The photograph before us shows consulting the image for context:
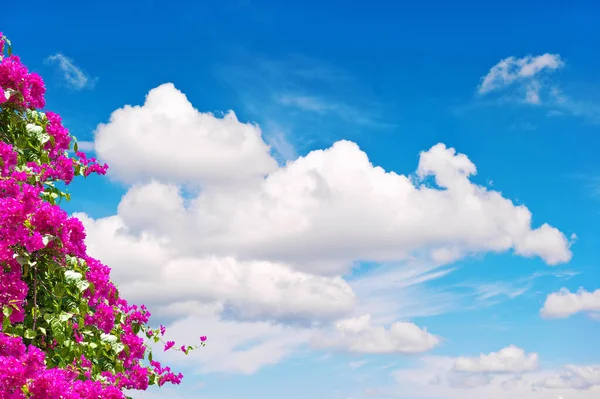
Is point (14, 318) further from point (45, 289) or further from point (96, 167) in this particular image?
point (96, 167)

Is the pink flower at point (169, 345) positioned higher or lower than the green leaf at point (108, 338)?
higher

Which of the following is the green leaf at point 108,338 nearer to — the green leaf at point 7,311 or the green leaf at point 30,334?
the green leaf at point 30,334

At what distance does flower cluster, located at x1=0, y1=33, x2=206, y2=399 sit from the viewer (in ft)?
24.4

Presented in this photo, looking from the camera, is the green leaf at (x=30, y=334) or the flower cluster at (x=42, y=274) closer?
the flower cluster at (x=42, y=274)

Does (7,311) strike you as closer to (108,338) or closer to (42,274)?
(42,274)

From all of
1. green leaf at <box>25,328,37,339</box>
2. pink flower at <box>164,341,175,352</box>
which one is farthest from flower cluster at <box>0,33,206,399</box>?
pink flower at <box>164,341,175,352</box>

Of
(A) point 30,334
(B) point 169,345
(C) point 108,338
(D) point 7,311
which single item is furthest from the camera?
(B) point 169,345

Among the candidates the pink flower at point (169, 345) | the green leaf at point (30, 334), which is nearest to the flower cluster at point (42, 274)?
the green leaf at point (30, 334)

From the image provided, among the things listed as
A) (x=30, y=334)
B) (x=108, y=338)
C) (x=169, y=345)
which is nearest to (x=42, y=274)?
(x=30, y=334)

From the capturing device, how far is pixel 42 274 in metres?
8.56

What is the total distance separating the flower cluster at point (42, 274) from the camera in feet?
24.4

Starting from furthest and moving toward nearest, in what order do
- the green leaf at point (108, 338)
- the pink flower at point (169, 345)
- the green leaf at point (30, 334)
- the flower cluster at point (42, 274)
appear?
the pink flower at point (169, 345)
the green leaf at point (108, 338)
the green leaf at point (30, 334)
the flower cluster at point (42, 274)

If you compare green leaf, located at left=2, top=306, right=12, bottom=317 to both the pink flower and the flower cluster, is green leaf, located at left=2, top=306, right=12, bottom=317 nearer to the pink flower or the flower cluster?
the flower cluster

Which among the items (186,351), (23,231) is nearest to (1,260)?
(23,231)
